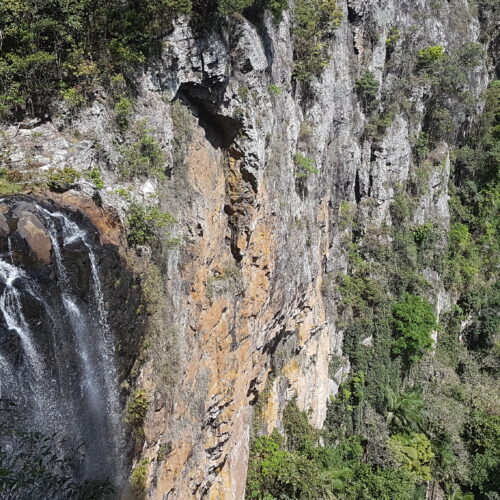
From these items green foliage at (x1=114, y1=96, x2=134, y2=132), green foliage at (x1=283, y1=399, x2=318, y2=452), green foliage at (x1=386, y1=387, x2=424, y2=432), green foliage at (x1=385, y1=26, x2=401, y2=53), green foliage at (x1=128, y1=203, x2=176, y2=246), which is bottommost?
green foliage at (x1=386, y1=387, x2=424, y2=432)

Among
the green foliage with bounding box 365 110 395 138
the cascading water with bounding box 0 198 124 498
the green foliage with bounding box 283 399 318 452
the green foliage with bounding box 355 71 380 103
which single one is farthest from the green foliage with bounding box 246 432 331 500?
the green foliage with bounding box 355 71 380 103

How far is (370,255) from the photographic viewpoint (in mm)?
21688

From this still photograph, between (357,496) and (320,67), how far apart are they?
56.8ft

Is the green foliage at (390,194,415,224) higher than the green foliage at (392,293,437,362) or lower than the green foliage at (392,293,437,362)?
higher

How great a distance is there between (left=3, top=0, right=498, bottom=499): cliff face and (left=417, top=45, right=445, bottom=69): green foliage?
3582mm

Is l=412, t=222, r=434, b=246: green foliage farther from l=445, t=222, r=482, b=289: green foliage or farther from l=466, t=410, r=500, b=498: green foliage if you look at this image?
l=466, t=410, r=500, b=498: green foliage

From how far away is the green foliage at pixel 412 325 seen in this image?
2133 centimetres

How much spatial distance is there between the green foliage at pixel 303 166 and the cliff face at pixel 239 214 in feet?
0.26

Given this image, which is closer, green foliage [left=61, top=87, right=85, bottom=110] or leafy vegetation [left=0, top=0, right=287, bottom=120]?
leafy vegetation [left=0, top=0, right=287, bottom=120]

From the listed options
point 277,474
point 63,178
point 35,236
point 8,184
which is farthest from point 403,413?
point 8,184

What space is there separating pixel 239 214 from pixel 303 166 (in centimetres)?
411

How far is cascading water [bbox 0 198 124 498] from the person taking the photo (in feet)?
17.9

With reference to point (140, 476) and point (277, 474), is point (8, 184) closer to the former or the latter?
point (140, 476)

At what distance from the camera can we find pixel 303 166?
567 inches
